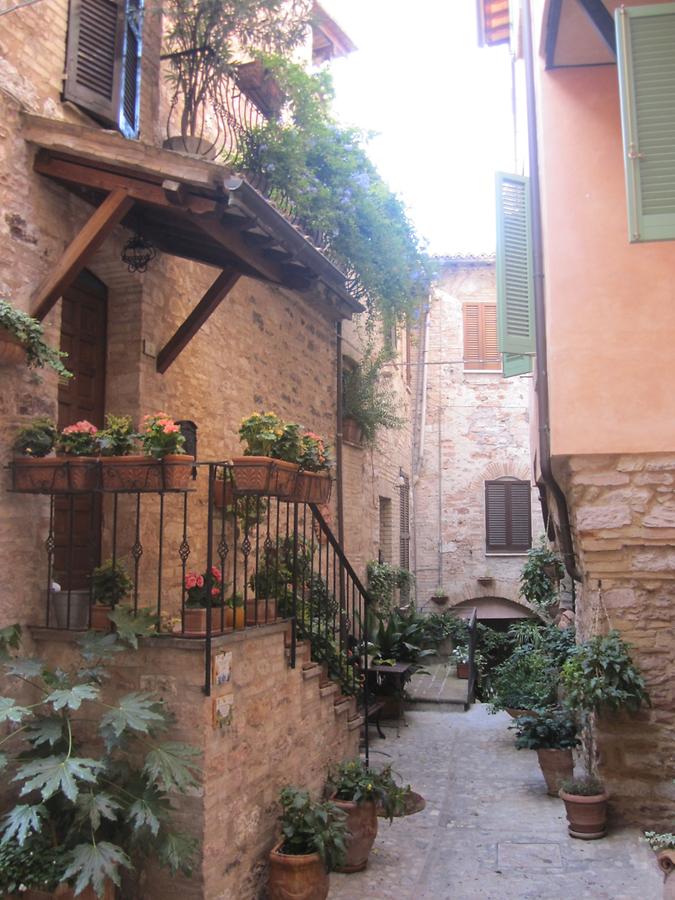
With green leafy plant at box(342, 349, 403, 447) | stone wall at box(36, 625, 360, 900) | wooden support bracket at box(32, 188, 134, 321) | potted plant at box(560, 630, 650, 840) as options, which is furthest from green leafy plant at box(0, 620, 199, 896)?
green leafy plant at box(342, 349, 403, 447)

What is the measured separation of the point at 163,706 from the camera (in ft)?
14.5

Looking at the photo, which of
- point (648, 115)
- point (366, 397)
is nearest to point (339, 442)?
point (366, 397)

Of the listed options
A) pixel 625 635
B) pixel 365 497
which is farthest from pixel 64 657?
pixel 365 497

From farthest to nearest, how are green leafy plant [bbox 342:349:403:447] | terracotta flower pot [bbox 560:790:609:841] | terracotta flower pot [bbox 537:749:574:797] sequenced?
green leafy plant [bbox 342:349:403:447] → terracotta flower pot [bbox 537:749:574:797] → terracotta flower pot [bbox 560:790:609:841]

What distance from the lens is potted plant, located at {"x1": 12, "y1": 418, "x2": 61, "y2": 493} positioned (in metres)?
4.55

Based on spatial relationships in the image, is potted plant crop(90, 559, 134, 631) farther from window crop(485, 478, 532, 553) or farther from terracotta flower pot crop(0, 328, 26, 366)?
window crop(485, 478, 532, 553)

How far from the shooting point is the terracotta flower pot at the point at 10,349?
4.40 m

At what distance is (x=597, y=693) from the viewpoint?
18.4ft

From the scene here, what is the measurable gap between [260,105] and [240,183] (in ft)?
13.2

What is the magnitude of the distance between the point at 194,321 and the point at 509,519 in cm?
1313

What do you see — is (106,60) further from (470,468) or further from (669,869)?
(470,468)

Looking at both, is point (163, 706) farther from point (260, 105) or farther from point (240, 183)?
point (260, 105)

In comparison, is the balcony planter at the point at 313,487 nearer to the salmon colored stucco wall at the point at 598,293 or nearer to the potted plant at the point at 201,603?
the potted plant at the point at 201,603

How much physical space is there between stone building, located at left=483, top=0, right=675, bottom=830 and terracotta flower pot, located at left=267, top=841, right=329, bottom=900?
2321mm
